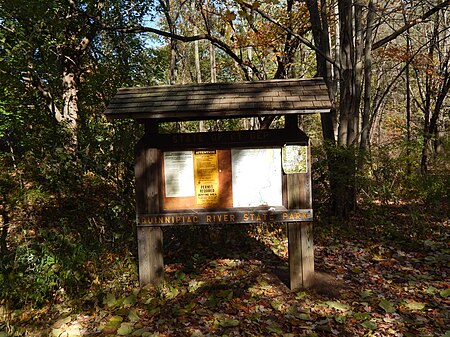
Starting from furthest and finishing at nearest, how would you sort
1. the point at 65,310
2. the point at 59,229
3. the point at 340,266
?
the point at 59,229 < the point at 340,266 < the point at 65,310

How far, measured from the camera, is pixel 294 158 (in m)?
4.27

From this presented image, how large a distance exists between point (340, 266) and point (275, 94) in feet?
9.97

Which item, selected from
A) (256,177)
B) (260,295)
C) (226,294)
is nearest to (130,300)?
(226,294)

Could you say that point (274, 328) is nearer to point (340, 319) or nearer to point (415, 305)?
point (340, 319)

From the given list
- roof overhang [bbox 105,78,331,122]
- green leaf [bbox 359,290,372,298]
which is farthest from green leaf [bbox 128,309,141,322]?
green leaf [bbox 359,290,372,298]

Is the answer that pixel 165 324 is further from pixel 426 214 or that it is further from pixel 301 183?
pixel 426 214

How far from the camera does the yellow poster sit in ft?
14.3

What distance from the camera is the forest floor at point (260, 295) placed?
3.56 metres

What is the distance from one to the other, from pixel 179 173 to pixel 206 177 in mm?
382

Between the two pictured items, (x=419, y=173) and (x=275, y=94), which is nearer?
(x=275, y=94)

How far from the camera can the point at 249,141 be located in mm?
4340

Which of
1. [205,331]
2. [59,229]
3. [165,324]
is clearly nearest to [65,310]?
[165,324]

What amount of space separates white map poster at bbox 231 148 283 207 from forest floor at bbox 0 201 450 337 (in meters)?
1.26

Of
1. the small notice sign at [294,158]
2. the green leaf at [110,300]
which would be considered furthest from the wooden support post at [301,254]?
the green leaf at [110,300]
